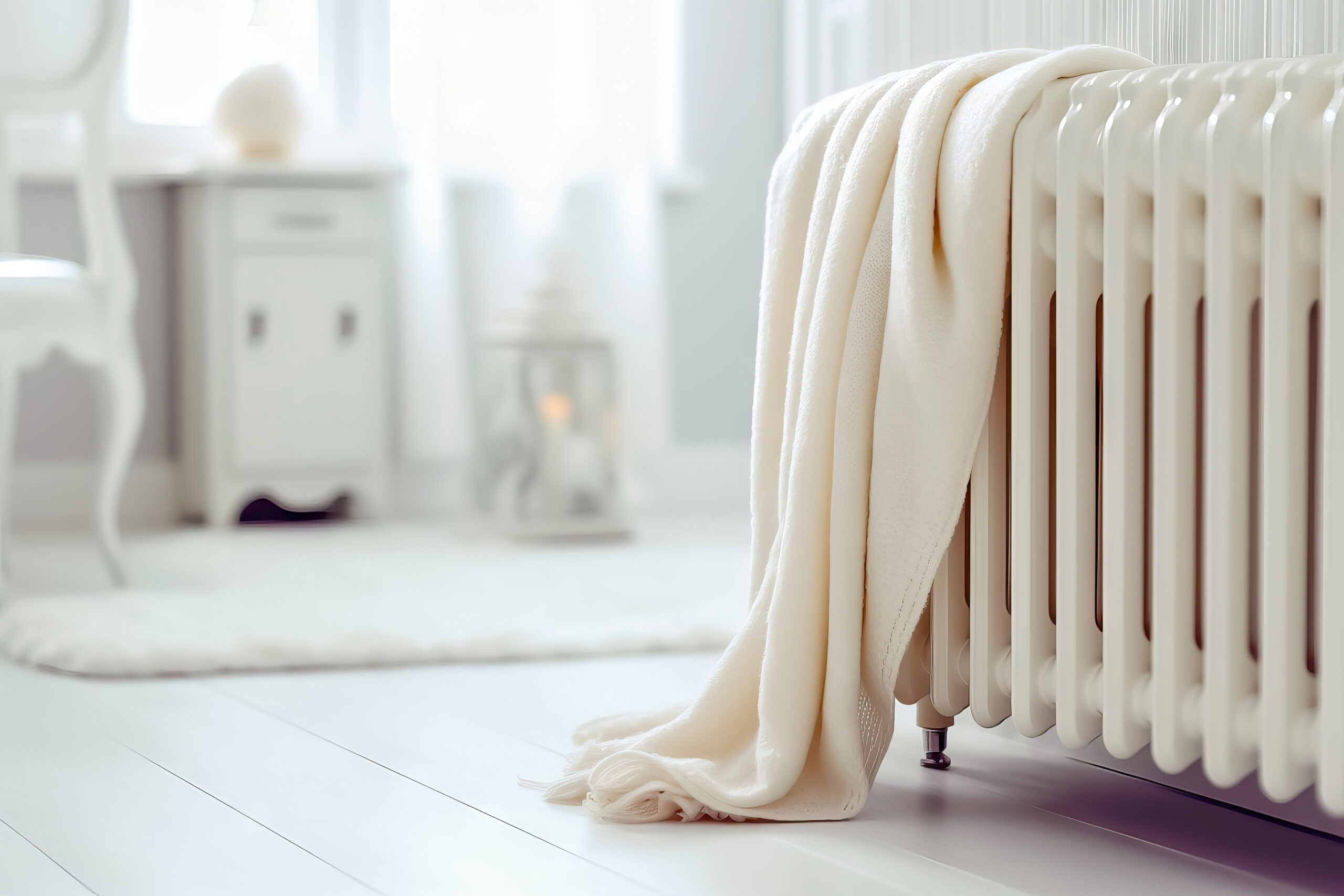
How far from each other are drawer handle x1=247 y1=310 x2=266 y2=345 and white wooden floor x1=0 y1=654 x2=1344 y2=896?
166cm

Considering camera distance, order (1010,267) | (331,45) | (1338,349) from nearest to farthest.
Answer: (1338,349) → (1010,267) → (331,45)

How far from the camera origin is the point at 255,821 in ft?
3.75

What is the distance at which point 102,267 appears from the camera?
2.26 metres

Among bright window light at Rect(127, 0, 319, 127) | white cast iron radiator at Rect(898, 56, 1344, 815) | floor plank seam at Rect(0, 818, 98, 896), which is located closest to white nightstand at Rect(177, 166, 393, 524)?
bright window light at Rect(127, 0, 319, 127)

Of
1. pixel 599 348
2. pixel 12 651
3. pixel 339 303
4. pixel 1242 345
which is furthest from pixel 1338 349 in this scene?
pixel 339 303

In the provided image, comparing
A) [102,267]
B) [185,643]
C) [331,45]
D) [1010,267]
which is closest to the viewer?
[1010,267]

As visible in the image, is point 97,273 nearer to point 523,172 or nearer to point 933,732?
point 523,172

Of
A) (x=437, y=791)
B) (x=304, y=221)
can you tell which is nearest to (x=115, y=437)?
(x=304, y=221)

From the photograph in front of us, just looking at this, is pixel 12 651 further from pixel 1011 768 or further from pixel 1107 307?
pixel 1107 307

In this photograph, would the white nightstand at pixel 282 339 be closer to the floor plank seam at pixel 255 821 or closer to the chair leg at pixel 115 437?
the chair leg at pixel 115 437

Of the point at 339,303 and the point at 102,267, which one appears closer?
the point at 102,267

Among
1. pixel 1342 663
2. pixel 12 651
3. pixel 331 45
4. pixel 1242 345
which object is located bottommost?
pixel 12 651

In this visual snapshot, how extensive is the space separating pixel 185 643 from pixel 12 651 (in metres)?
0.22

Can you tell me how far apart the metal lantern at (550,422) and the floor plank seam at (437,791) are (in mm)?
1417
